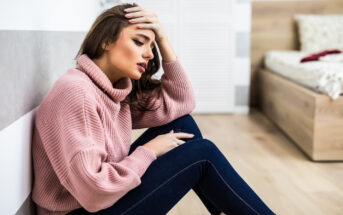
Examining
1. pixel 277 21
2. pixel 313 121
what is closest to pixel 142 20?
pixel 313 121

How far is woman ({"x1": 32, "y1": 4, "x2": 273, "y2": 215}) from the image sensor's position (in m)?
0.95

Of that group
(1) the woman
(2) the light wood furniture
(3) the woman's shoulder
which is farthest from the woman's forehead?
(2) the light wood furniture

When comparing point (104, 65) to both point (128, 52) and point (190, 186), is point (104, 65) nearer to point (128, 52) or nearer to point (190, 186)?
point (128, 52)

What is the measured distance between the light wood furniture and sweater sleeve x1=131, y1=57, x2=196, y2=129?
115 centimetres

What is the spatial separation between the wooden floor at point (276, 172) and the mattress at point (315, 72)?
442mm

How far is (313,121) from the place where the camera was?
93.2 inches

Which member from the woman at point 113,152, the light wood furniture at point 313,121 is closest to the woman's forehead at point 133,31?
the woman at point 113,152

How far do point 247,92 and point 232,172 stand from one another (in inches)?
107

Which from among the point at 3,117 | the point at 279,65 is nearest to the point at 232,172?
the point at 3,117

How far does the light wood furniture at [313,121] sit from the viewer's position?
2332 millimetres

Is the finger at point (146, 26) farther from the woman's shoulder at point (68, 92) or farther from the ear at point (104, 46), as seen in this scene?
the woman's shoulder at point (68, 92)

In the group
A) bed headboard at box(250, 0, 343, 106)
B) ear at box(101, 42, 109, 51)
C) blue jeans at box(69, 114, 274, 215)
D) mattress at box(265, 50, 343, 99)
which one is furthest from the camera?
bed headboard at box(250, 0, 343, 106)

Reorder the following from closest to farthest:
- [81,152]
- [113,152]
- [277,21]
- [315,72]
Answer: [81,152], [113,152], [315,72], [277,21]

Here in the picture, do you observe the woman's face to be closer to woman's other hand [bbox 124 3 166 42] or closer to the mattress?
woman's other hand [bbox 124 3 166 42]
